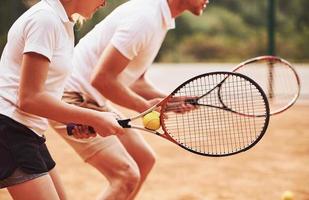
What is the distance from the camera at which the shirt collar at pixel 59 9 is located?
206 cm

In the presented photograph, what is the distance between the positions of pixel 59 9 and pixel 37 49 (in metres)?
0.21

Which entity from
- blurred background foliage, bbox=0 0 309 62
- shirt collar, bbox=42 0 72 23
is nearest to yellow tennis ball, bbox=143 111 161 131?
shirt collar, bbox=42 0 72 23

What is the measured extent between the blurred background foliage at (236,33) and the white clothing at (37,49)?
543 inches

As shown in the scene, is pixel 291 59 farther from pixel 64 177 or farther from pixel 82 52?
pixel 82 52

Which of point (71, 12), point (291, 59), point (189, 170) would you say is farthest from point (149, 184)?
point (291, 59)

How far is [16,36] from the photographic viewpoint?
202 centimetres

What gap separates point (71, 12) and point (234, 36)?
15.5 metres

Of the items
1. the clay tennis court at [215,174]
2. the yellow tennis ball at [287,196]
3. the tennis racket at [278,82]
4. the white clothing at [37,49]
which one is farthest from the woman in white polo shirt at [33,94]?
the tennis racket at [278,82]

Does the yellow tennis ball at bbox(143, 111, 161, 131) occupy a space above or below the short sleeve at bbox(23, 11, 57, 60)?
below

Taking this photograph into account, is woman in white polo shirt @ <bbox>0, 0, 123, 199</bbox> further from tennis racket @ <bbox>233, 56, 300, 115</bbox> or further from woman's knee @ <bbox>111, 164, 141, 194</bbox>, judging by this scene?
tennis racket @ <bbox>233, 56, 300, 115</bbox>

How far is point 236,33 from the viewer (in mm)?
17422

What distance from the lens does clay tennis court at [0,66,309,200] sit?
4.29 m

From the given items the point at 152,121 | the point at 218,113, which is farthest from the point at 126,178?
the point at 218,113

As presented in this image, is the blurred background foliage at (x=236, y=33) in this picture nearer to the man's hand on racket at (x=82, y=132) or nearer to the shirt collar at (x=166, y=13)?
the shirt collar at (x=166, y=13)
